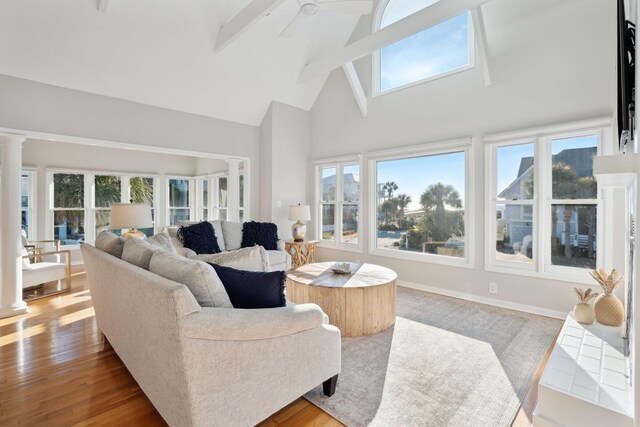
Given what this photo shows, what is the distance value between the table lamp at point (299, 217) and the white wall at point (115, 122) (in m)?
0.93

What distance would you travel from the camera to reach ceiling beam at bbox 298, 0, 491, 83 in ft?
11.0

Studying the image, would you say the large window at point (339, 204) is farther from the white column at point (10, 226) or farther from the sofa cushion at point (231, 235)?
the white column at point (10, 226)

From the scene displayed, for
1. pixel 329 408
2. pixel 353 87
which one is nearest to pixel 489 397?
pixel 329 408

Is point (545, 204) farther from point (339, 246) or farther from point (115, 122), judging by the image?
point (115, 122)

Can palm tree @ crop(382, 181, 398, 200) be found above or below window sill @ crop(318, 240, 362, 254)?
above

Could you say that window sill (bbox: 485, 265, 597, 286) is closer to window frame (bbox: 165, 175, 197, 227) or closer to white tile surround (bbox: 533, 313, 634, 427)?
white tile surround (bbox: 533, 313, 634, 427)

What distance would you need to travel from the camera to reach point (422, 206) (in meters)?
4.69

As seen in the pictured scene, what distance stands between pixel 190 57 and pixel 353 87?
2459 millimetres

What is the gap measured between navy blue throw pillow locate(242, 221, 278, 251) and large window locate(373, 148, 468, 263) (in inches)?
66.5

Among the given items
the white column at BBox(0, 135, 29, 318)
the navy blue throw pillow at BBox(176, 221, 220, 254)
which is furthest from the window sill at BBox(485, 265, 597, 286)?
the white column at BBox(0, 135, 29, 318)

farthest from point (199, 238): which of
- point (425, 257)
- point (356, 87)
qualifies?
point (356, 87)

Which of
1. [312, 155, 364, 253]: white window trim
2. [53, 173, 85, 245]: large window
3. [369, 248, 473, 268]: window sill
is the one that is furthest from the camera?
[53, 173, 85, 245]: large window

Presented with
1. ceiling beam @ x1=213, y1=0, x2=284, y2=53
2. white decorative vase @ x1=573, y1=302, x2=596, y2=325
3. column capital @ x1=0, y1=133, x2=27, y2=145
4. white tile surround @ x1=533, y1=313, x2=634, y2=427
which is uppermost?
ceiling beam @ x1=213, y1=0, x2=284, y2=53

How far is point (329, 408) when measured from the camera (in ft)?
6.16
